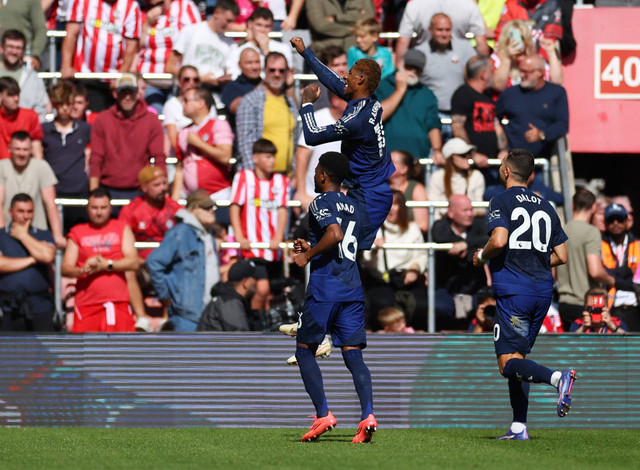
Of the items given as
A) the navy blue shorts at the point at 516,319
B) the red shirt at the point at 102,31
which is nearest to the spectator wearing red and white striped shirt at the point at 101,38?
the red shirt at the point at 102,31

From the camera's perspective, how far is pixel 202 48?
46.0 ft

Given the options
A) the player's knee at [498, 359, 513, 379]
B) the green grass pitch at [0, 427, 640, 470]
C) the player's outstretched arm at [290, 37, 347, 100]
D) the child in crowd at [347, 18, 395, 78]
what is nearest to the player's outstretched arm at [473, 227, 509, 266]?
the player's knee at [498, 359, 513, 379]

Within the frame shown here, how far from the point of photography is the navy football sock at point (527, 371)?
8.01m

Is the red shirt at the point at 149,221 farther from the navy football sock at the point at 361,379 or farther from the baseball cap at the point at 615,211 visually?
the baseball cap at the point at 615,211

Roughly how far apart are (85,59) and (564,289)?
6.49 m

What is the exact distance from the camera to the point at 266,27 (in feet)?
45.1

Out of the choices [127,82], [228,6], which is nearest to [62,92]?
[127,82]

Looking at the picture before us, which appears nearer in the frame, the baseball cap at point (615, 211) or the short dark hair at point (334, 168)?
the short dark hair at point (334, 168)

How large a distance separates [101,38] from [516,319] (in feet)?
25.6

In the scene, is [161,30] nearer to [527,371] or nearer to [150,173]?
[150,173]

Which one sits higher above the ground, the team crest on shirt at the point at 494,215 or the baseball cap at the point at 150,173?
the baseball cap at the point at 150,173

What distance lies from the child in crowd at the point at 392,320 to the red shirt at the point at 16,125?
175 inches

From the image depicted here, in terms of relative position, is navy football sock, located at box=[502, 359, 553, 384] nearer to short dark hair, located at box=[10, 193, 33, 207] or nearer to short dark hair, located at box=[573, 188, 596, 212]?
short dark hair, located at box=[573, 188, 596, 212]

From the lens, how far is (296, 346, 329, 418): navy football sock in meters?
8.23
